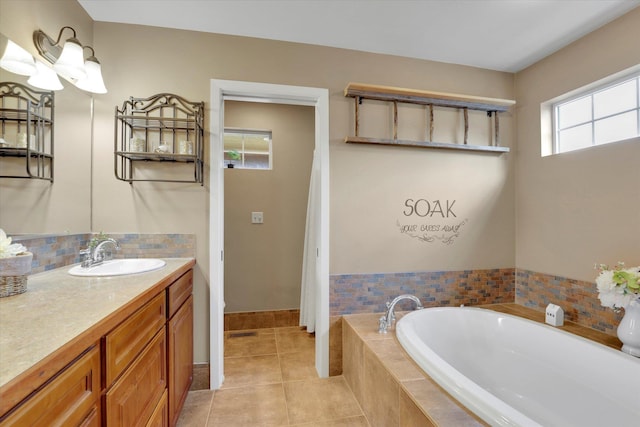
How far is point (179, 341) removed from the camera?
5.08 ft

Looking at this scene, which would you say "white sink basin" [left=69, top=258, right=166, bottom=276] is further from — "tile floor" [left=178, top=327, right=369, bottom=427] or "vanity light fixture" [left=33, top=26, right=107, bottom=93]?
"vanity light fixture" [left=33, top=26, right=107, bottom=93]

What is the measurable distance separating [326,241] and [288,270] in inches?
41.7

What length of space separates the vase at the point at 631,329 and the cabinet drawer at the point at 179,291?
2337mm


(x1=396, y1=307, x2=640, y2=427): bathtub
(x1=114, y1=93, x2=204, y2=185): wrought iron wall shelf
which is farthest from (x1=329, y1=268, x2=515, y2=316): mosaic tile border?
(x1=114, y1=93, x2=204, y2=185): wrought iron wall shelf

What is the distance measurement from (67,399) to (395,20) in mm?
2273

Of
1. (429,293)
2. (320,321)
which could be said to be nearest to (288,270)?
(320,321)

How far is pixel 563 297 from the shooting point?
6.40 ft

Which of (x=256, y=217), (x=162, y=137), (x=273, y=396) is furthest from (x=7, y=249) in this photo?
(x=256, y=217)

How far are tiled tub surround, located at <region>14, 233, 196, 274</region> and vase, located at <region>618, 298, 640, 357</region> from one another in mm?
2482

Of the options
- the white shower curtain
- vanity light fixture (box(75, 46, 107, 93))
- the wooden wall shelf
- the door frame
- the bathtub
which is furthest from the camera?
the white shower curtain

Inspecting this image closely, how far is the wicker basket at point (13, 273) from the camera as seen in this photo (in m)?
0.94

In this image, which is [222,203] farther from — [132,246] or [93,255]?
[93,255]

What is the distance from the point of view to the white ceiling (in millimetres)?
1612

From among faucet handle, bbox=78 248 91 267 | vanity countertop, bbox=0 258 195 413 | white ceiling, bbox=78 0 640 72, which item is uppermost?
white ceiling, bbox=78 0 640 72
